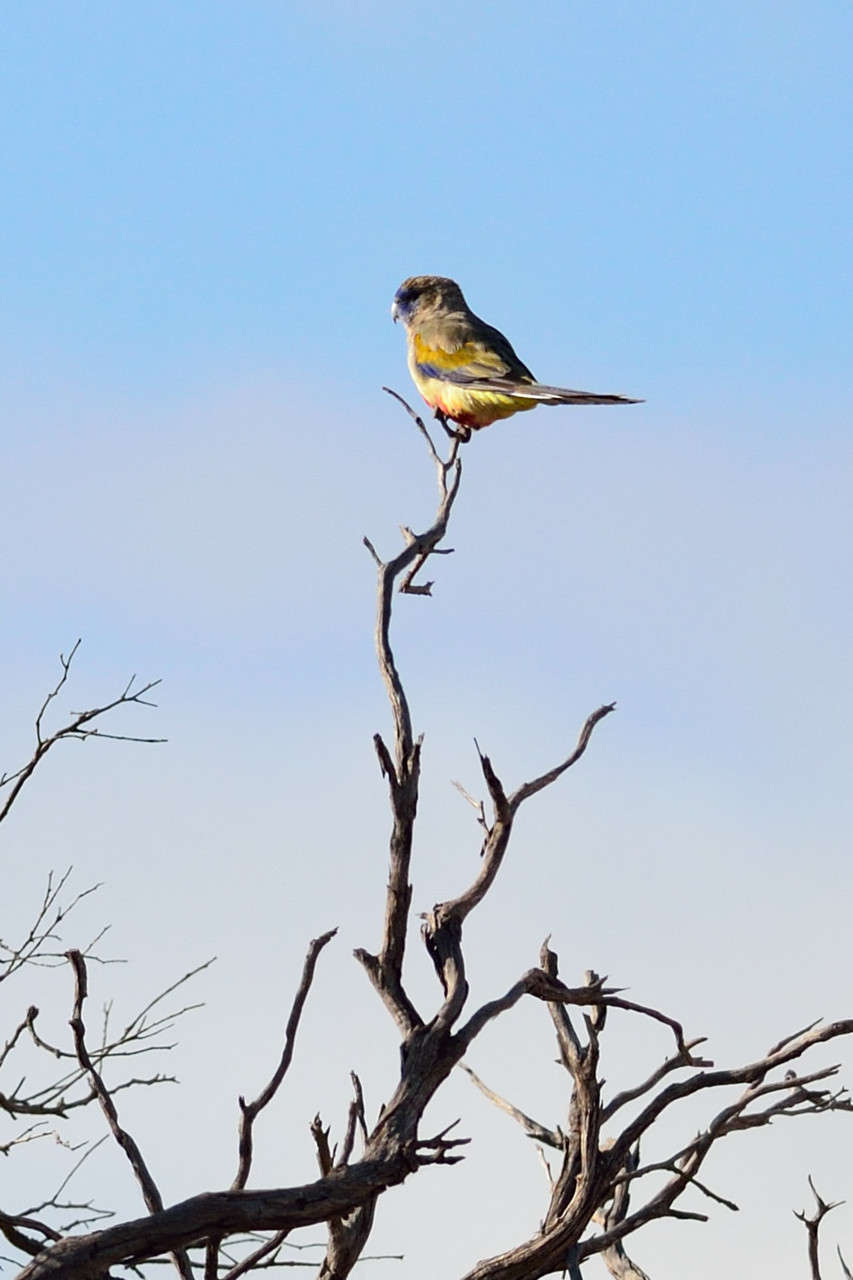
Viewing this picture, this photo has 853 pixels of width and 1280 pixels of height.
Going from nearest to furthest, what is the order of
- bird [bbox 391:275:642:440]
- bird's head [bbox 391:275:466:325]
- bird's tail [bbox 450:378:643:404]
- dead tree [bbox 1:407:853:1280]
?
dead tree [bbox 1:407:853:1280] → bird's tail [bbox 450:378:643:404] → bird [bbox 391:275:642:440] → bird's head [bbox 391:275:466:325]

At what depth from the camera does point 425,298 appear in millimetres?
10750

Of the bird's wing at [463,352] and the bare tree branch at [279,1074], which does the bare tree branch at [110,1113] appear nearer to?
the bare tree branch at [279,1074]

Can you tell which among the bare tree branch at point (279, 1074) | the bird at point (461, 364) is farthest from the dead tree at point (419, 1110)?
the bird at point (461, 364)

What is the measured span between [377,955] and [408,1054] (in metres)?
0.32

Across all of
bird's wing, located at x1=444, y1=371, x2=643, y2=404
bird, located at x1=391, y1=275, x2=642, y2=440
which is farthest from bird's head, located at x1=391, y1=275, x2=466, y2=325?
bird's wing, located at x1=444, y1=371, x2=643, y2=404

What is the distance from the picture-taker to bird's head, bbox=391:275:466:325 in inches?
417

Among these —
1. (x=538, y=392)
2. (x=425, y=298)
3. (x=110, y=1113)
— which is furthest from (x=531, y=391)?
(x=110, y=1113)

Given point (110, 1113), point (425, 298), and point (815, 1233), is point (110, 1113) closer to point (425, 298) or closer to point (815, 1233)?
point (815, 1233)

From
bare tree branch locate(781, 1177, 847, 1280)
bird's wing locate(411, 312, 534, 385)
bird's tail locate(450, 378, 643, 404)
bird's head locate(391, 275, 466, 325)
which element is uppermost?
bird's head locate(391, 275, 466, 325)

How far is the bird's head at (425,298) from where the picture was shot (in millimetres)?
10594

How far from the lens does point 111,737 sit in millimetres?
6383

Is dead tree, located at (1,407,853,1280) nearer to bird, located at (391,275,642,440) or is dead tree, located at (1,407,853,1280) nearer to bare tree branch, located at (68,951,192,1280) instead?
bare tree branch, located at (68,951,192,1280)

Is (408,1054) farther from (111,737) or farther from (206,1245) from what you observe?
(111,737)

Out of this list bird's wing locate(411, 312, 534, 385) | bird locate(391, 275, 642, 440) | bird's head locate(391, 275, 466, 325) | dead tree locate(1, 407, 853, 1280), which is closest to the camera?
dead tree locate(1, 407, 853, 1280)
